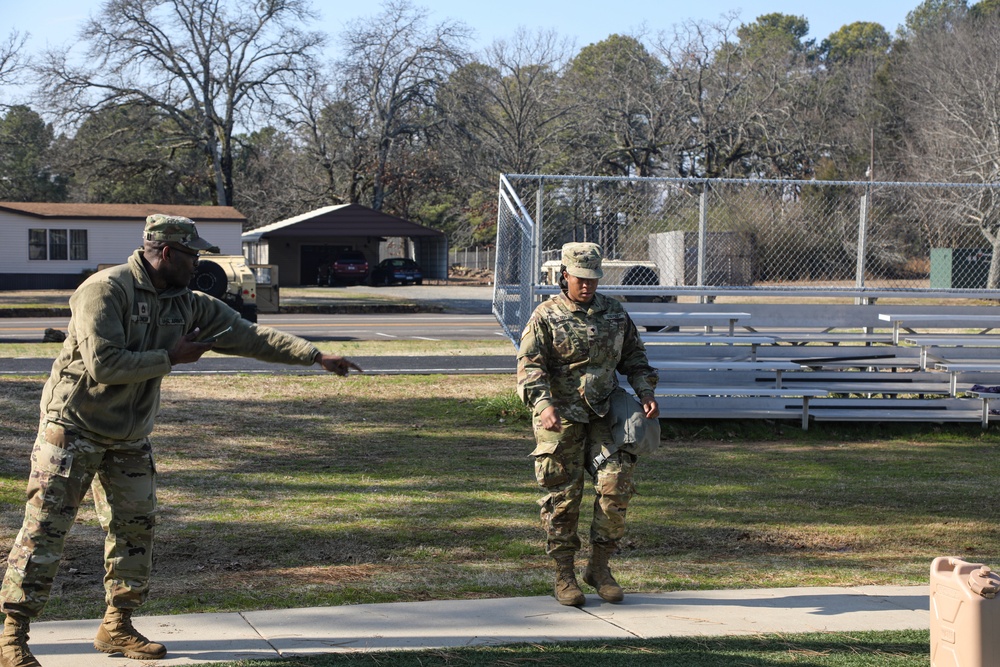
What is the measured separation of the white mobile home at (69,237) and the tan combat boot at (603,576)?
3669 centimetres

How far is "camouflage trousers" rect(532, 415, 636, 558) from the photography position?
18.1ft

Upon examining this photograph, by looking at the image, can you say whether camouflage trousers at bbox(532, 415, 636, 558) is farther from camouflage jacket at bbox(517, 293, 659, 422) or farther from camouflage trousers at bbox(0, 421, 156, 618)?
camouflage trousers at bbox(0, 421, 156, 618)

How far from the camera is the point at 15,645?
167 inches

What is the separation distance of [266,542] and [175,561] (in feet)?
1.96

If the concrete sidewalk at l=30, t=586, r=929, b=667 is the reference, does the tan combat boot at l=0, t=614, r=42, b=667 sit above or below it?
above

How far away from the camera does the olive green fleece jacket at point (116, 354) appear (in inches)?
169

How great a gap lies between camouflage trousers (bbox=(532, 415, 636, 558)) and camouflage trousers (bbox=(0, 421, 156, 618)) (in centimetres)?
194

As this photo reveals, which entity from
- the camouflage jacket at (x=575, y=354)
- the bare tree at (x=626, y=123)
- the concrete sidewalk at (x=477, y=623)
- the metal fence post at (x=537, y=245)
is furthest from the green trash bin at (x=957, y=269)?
the bare tree at (x=626, y=123)

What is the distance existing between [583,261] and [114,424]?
93.3 inches

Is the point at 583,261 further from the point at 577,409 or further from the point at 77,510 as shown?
the point at 77,510

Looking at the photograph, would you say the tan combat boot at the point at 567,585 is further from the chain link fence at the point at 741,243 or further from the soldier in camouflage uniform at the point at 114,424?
the chain link fence at the point at 741,243

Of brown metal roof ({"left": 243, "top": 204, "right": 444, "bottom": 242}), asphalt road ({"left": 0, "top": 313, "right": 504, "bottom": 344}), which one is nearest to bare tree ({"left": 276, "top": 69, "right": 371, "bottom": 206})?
brown metal roof ({"left": 243, "top": 204, "right": 444, "bottom": 242})

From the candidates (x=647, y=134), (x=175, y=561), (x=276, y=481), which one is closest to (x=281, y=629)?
(x=175, y=561)

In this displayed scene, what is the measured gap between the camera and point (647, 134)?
45.5 m
